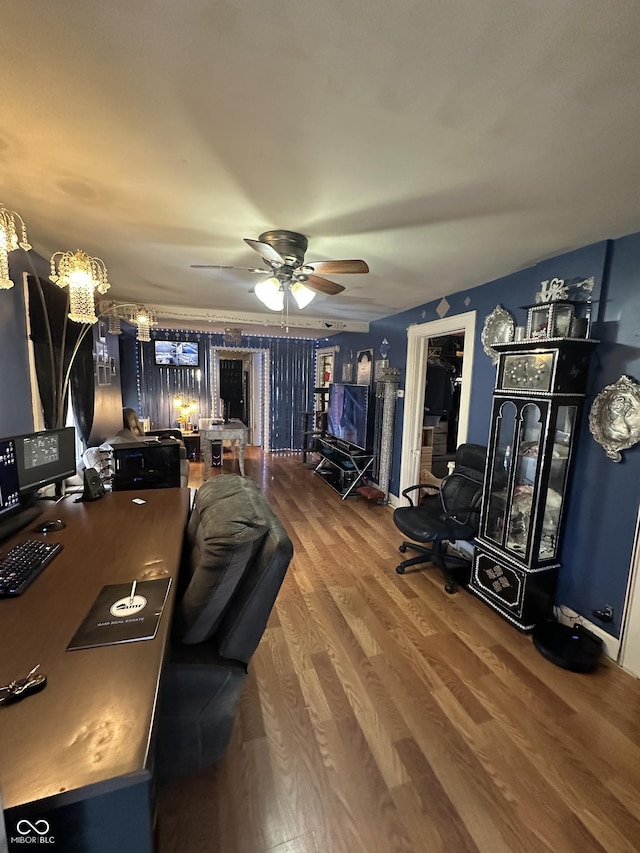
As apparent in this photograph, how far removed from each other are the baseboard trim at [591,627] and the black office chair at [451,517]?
66 centimetres

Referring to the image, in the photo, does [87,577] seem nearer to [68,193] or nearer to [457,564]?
[68,193]

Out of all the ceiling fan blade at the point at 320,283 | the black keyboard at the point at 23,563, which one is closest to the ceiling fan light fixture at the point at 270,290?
the ceiling fan blade at the point at 320,283

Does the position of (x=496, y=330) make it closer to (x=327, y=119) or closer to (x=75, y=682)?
(x=327, y=119)

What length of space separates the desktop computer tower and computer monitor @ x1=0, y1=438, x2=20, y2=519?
36.6 inches

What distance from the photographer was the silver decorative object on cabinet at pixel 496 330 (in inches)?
104

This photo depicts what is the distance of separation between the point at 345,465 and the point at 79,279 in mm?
3593

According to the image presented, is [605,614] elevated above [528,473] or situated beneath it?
situated beneath

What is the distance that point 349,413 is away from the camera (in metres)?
4.93

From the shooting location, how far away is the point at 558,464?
87.2 inches

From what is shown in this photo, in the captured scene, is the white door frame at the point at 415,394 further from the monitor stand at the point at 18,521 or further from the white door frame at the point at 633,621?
the monitor stand at the point at 18,521

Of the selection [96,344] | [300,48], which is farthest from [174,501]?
[96,344]

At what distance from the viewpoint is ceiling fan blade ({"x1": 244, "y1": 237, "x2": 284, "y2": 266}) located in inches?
66.3

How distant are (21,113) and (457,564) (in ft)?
11.4

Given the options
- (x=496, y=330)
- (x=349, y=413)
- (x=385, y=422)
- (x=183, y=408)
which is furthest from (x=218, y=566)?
(x=183, y=408)
